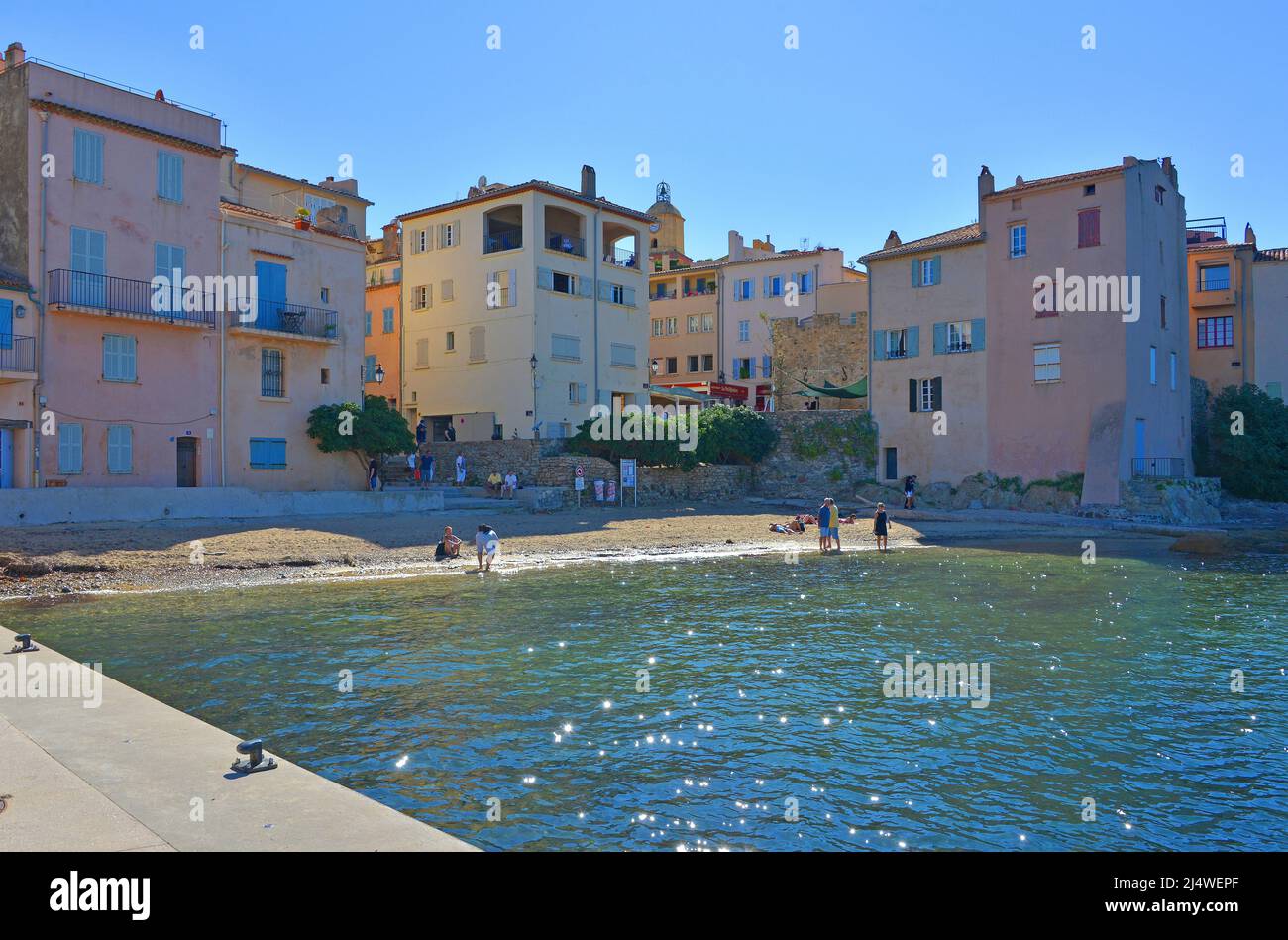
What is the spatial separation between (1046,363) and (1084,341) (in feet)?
5.86

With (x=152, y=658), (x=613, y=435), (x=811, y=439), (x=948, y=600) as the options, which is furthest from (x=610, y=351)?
(x=152, y=658)

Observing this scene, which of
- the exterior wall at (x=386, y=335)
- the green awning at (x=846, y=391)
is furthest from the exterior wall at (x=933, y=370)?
the exterior wall at (x=386, y=335)

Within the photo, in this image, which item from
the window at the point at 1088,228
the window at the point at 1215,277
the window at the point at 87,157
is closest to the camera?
the window at the point at 87,157

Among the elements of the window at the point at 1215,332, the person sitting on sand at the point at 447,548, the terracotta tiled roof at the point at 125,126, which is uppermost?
the terracotta tiled roof at the point at 125,126

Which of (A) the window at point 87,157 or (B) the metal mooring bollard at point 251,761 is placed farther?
(A) the window at point 87,157

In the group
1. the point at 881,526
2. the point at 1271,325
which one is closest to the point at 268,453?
the point at 881,526

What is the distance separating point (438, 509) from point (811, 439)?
21128mm

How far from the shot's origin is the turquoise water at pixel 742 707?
8.12m

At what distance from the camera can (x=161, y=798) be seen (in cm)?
629

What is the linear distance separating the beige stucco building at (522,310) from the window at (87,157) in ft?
68.1

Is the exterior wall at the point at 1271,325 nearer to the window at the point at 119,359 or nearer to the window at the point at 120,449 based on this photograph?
the window at the point at 119,359

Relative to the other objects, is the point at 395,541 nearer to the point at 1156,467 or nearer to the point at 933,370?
the point at 933,370
